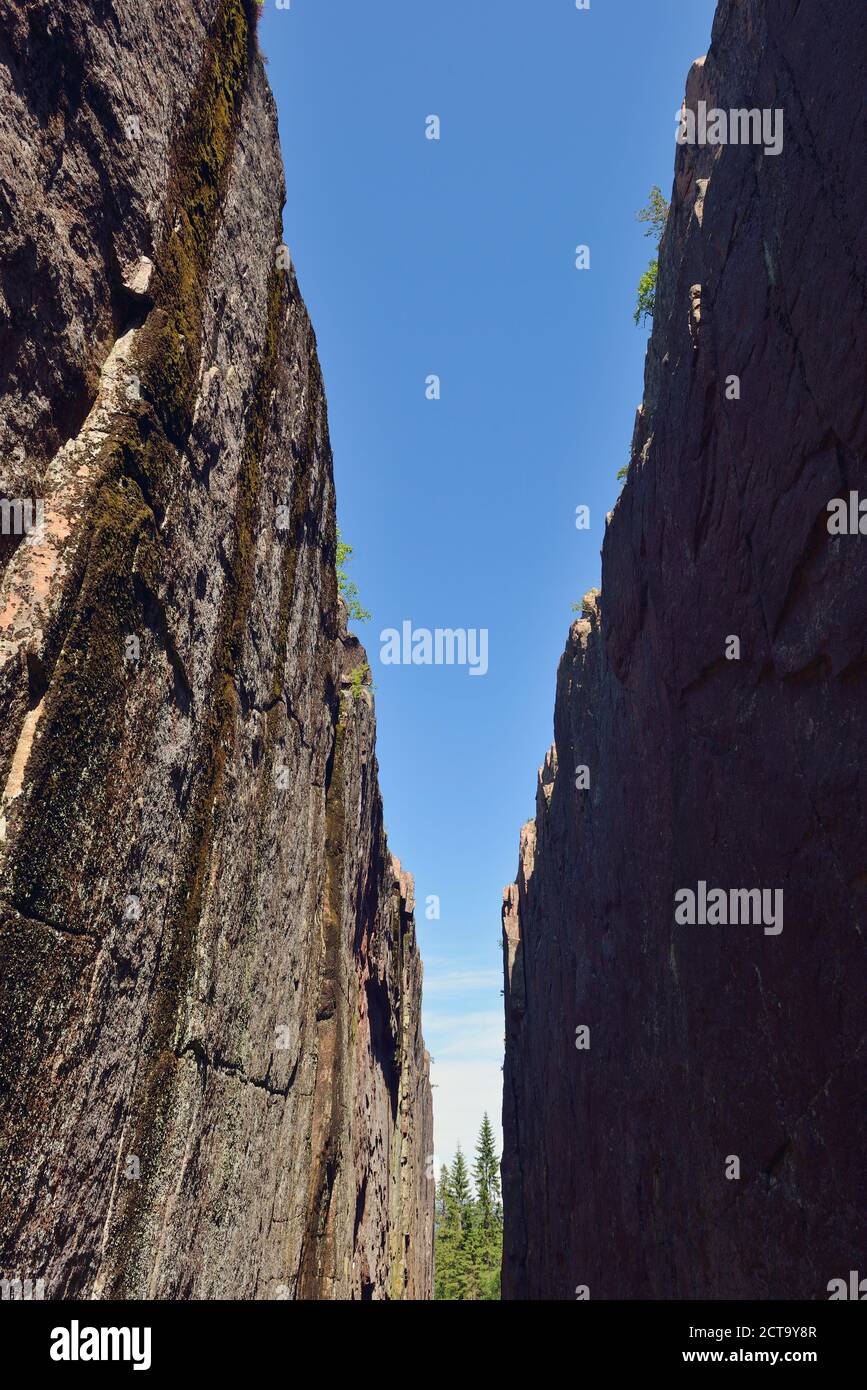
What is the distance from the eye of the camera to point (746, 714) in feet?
34.9

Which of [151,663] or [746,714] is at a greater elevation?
[746,714]

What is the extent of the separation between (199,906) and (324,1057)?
316 inches

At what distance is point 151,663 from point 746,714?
7.41 m

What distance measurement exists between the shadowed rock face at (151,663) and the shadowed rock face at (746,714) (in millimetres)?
6168

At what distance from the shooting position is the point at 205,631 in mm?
8914

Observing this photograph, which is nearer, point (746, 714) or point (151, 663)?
point (151, 663)

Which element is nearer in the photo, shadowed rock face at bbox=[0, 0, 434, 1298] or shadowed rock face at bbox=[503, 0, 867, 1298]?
shadowed rock face at bbox=[0, 0, 434, 1298]

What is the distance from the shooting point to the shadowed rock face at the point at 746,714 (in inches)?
317

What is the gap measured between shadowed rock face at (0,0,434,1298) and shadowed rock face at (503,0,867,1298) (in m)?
6.17

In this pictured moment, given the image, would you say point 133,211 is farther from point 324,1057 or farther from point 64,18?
point 324,1057

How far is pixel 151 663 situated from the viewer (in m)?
7.50

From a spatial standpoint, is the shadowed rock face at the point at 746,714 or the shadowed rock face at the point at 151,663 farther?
the shadowed rock face at the point at 746,714

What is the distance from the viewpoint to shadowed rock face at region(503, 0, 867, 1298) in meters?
8.05

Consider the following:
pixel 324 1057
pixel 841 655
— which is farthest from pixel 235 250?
pixel 324 1057
